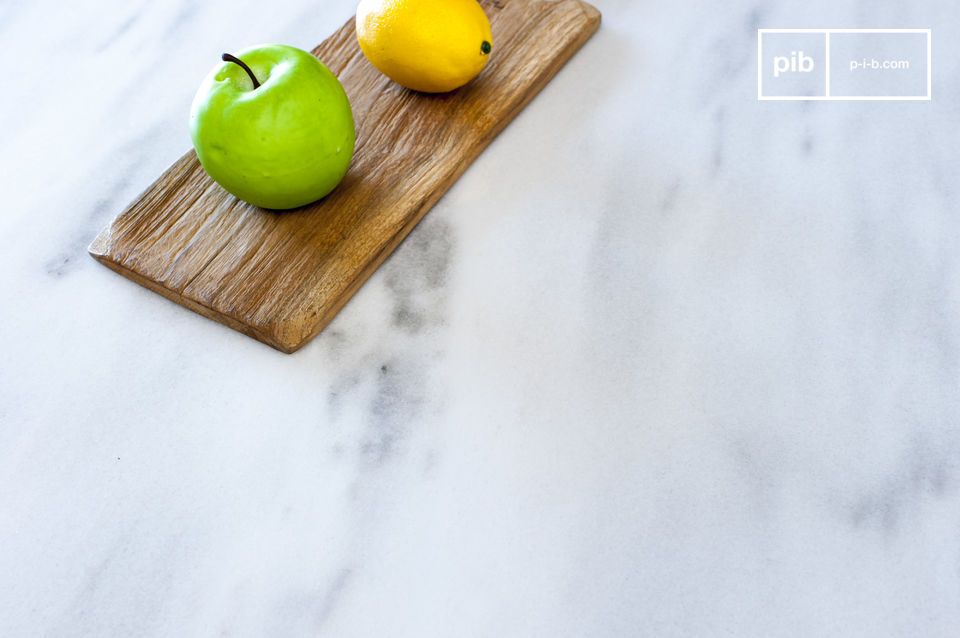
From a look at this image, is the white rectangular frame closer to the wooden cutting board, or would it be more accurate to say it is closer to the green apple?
the wooden cutting board

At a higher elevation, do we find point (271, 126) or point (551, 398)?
point (271, 126)

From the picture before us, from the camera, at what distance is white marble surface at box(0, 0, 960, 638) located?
0.69m

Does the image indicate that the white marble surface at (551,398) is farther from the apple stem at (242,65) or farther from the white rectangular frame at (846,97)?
the apple stem at (242,65)

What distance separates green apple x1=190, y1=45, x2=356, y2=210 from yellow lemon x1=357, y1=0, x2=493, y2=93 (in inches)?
3.6

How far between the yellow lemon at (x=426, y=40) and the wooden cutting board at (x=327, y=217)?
38mm

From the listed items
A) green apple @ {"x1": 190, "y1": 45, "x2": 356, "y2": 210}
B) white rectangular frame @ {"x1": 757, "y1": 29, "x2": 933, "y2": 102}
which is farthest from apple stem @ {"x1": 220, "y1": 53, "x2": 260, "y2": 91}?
white rectangular frame @ {"x1": 757, "y1": 29, "x2": 933, "y2": 102}

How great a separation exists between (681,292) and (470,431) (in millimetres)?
224

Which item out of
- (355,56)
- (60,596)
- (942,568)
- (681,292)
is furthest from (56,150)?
(942,568)

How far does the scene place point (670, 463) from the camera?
739 mm

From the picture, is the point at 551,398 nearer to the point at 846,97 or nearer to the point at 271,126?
the point at 271,126

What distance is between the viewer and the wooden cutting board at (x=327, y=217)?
2.73 feet

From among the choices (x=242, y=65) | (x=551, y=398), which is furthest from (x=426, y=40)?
(x=551, y=398)

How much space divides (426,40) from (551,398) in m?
0.36

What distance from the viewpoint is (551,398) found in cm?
78
